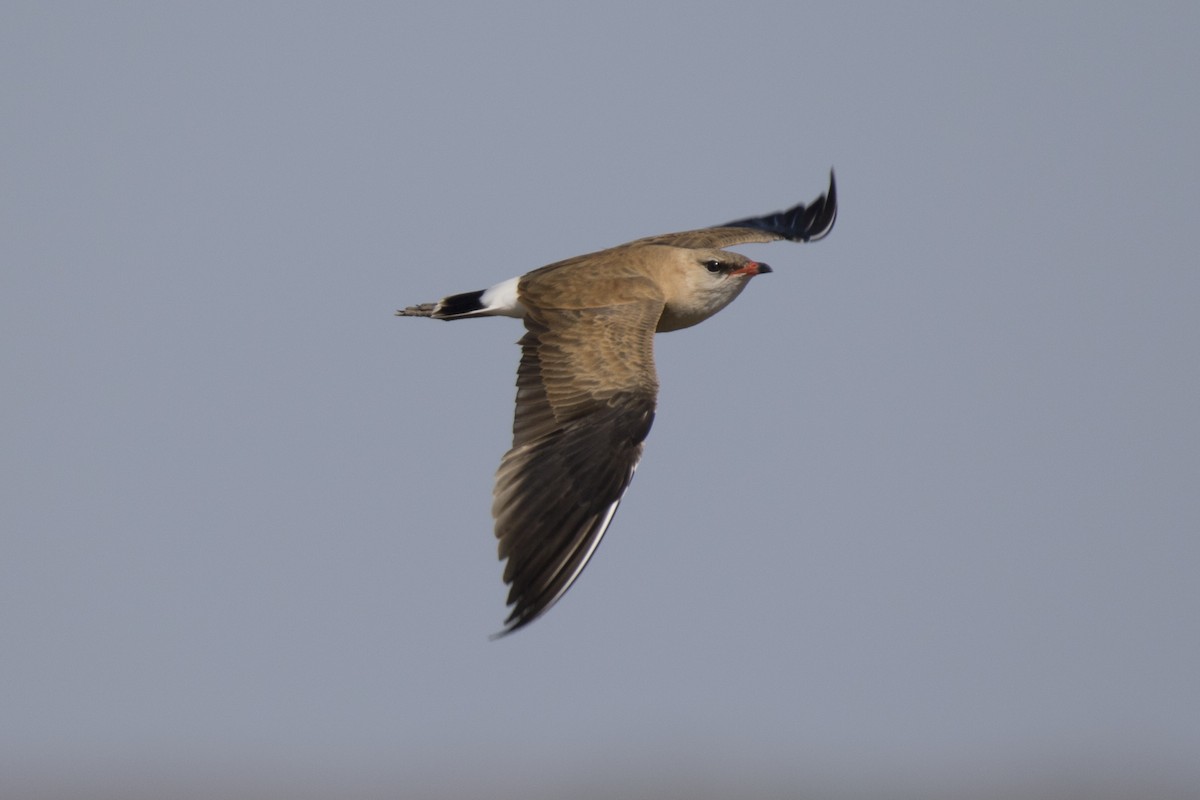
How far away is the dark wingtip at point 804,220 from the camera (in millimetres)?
14719

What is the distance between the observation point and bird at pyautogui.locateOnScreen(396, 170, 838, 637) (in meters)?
9.47

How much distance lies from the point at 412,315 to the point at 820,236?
416cm

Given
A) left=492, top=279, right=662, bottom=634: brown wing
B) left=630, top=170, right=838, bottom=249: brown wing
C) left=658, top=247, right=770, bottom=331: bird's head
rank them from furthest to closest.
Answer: left=630, top=170, right=838, bottom=249: brown wing → left=658, top=247, right=770, bottom=331: bird's head → left=492, top=279, right=662, bottom=634: brown wing

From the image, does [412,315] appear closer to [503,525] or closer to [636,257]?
[636,257]

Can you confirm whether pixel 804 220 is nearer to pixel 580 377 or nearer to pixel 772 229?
pixel 772 229

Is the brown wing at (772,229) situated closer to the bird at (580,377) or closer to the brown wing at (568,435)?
the bird at (580,377)

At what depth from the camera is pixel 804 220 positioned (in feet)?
50.4

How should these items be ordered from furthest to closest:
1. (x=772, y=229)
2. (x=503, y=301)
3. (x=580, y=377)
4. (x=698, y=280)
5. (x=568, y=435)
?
(x=772, y=229)
(x=698, y=280)
(x=503, y=301)
(x=580, y=377)
(x=568, y=435)

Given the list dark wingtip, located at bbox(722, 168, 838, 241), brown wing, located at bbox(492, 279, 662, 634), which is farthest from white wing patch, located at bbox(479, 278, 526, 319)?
dark wingtip, located at bbox(722, 168, 838, 241)

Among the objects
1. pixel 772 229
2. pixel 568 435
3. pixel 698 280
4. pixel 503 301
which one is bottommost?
pixel 568 435

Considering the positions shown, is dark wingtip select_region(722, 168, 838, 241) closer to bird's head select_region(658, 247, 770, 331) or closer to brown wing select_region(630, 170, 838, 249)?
brown wing select_region(630, 170, 838, 249)

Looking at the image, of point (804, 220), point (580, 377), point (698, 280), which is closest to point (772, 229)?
point (804, 220)

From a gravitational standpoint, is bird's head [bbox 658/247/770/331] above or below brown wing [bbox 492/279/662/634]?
above

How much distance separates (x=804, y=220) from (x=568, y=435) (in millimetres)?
5829
